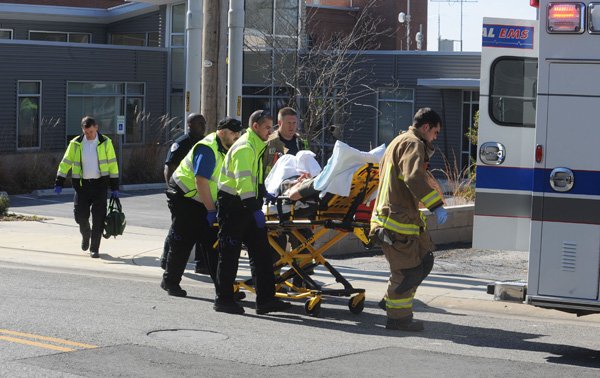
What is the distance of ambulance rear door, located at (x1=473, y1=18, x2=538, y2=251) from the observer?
30.8 feet

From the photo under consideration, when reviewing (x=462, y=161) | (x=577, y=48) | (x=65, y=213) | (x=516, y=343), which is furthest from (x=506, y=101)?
(x=462, y=161)

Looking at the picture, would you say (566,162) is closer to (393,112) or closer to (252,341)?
(252,341)

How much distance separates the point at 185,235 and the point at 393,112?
23.7 m

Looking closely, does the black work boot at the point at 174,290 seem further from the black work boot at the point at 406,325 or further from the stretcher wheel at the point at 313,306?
the black work boot at the point at 406,325

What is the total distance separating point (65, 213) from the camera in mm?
21312

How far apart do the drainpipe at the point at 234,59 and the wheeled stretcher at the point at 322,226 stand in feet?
11.7

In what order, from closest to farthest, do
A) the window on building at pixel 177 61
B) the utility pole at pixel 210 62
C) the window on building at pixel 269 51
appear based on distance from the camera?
1. the utility pole at pixel 210 62
2. the window on building at pixel 269 51
3. the window on building at pixel 177 61

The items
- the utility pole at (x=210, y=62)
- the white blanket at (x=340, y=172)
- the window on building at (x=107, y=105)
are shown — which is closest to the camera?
the white blanket at (x=340, y=172)

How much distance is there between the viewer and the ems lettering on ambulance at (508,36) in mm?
9383

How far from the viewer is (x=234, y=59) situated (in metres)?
14.5

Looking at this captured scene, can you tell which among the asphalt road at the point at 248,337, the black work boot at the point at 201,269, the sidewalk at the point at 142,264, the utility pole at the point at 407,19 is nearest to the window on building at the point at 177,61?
the utility pole at the point at 407,19

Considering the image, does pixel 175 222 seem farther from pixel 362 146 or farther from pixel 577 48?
pixel 362 146

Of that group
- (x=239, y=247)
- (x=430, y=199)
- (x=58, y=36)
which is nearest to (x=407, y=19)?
(x=58, y=36)

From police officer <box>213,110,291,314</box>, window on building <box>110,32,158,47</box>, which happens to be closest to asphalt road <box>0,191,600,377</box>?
police officer <box>213,110,291,314</box>
